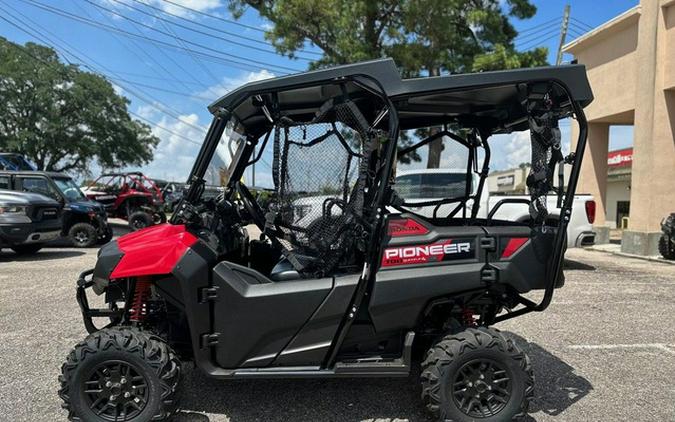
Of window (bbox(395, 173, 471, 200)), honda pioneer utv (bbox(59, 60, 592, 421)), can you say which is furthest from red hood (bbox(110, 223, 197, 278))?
window (bbox(395, 173, 471, 200))

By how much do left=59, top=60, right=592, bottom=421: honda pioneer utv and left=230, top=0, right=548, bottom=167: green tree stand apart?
1181cm

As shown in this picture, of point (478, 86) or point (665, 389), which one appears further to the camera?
point (665, 389)

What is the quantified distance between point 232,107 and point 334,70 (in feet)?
2.27

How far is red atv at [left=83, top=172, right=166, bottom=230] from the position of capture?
16.0 meters

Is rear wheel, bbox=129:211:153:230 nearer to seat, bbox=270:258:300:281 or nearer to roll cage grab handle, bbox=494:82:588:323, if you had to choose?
seat, bbox=270:258:300:281

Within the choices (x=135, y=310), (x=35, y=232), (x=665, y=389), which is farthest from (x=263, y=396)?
(x=35, y=232)

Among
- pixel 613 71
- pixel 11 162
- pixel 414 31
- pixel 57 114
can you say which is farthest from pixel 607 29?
pixel 57 114

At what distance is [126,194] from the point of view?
1616 cm

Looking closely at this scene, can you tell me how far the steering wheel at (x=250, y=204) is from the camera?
3608mm

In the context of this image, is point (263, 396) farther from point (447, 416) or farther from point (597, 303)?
point (597, 303)

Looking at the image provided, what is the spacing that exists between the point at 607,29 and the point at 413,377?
44.9 feet

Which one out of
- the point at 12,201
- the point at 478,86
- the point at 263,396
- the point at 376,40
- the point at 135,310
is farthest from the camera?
the point at 376,40

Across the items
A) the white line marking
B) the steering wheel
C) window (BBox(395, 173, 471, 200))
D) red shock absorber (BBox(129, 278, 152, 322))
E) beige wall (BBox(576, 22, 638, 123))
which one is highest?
beige wall (BBox(576, 22, 638, 123))

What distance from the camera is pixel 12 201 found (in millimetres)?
9852
